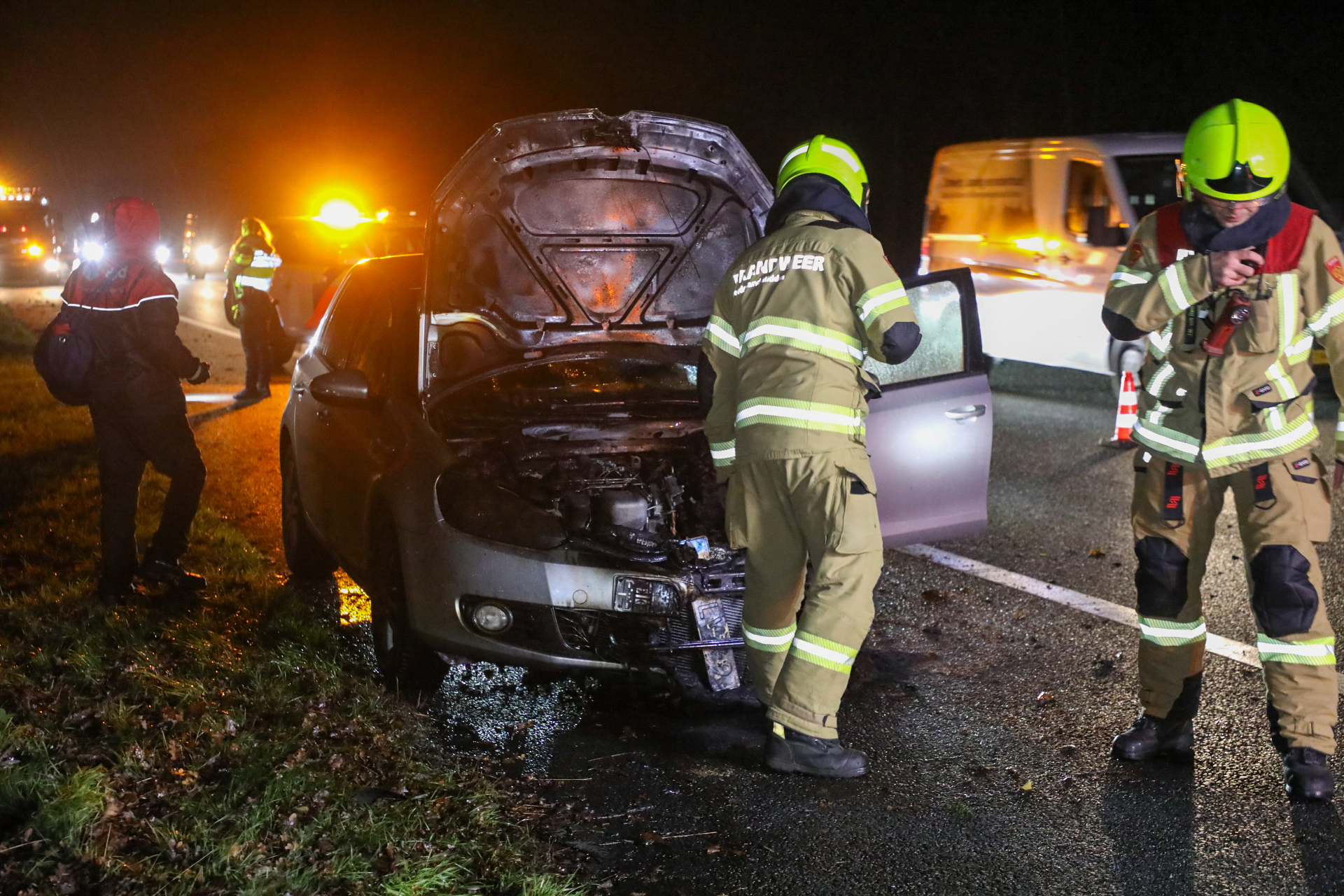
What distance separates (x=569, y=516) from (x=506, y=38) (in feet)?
102

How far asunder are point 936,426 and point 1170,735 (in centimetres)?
143

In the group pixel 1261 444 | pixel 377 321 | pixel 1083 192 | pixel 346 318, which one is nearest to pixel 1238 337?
pixel 1261 444

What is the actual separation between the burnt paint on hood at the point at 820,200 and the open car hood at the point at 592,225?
126 centimetres

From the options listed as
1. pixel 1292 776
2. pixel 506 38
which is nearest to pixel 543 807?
pixel 1292 776

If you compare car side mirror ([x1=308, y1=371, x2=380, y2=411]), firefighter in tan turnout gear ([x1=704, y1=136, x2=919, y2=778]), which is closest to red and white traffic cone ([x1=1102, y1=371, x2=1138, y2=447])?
firefighter in tan turnout gear ([x1=704, y1=136, x2=919, y2=778])

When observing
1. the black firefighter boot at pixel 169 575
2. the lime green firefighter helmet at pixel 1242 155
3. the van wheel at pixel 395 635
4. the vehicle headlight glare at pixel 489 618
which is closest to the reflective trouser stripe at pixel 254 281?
the black firefighter boot at pixel 169 575

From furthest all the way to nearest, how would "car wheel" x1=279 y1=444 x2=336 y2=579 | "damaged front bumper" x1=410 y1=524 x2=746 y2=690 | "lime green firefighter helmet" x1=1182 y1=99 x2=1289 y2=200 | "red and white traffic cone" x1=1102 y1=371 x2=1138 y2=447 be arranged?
"red and white traffic cone" x1=1102 y1=371 x2=1138 y2=447, "car wheel" x1=279 y1=444 x2=336 y2=579, "damaged front bumper" x1=410 y1=524 x2=746 y2=690, "lime green firefighter helmet" x1=1182 y1=99 x2=1289 y2=200

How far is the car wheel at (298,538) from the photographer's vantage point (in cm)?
587

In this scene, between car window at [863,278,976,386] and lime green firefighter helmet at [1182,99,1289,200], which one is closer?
lime green firefighter helmet at [1182,99,1289,200]

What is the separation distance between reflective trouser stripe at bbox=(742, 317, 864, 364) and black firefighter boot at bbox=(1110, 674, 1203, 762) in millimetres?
1392

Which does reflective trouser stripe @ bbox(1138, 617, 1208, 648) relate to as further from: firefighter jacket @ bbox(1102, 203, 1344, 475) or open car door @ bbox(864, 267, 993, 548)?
open car door @ bbox(864, 267, 993, 548)

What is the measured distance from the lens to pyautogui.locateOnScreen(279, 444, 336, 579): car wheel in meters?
5.87

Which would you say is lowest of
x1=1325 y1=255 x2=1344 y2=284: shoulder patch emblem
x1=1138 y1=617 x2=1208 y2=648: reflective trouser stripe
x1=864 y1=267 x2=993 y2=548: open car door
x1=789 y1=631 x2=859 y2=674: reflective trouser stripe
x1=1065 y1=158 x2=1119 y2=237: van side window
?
x1=1138 y1=617 x2=1208 y2=648: reflective trouser stripe

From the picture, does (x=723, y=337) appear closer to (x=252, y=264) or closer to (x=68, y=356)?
(x=68, y=356)
